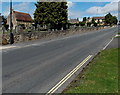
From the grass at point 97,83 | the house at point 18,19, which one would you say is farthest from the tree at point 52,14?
the grass at point 97,83

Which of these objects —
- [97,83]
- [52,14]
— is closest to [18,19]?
[52,14]

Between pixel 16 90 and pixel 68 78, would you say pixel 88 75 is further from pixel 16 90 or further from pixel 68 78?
pixel 16 90

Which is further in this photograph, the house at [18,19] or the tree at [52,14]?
the house at [18,19]

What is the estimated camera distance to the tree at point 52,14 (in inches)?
1953

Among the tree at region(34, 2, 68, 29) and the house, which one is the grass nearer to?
the tree at region(34, 2, 68, 29)

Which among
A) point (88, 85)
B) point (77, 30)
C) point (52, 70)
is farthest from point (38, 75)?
point (77, 30)

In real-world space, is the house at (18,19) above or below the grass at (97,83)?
above

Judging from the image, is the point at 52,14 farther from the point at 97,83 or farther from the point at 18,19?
the point at 18,19

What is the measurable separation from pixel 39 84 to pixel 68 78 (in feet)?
4.68

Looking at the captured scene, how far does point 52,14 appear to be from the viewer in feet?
163

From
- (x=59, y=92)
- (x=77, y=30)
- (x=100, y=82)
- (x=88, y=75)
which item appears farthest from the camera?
(x=77, y=30)

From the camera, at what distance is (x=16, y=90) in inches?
250

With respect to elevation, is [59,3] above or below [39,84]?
above

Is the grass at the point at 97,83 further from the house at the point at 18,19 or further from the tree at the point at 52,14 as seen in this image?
the house at the point at 18,19
